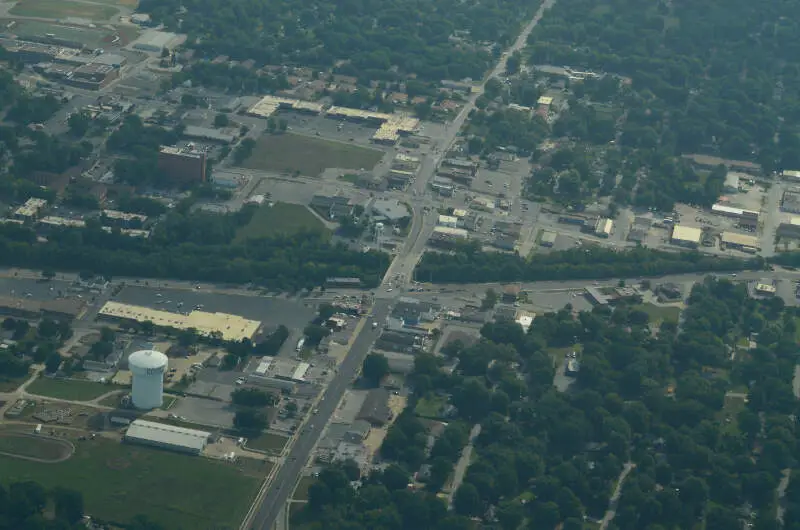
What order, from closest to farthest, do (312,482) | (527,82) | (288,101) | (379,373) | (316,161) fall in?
(312,482) < (379,373) < (316,161) < (288,101) < (527,82)

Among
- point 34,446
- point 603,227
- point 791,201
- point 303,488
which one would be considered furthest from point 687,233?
point 34,446

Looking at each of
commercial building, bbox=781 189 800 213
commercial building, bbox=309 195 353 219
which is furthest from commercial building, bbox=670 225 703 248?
commercial building, bbox=309 195 353 219

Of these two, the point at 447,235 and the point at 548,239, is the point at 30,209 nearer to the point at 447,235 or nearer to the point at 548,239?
the point at 447,235

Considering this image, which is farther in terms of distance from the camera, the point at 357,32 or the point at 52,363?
the point at 357,32

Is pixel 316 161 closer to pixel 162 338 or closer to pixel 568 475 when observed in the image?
pixel 162 338

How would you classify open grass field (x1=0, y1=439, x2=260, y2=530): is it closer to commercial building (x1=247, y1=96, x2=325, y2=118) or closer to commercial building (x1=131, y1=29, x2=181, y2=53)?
commercial building (x1=247, y1=96, x2=325, y2=118)

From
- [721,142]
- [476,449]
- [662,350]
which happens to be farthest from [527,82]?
[476,449]
